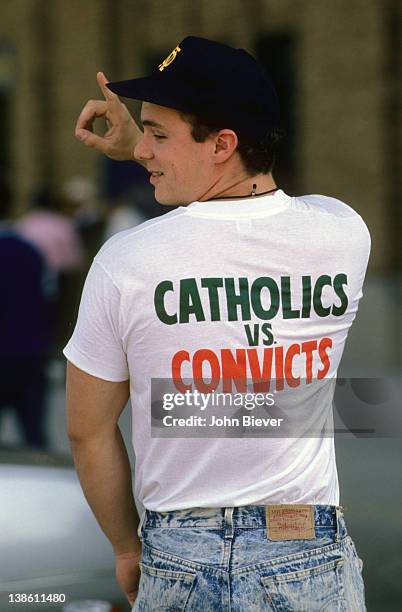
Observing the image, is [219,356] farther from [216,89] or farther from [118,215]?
[118,215]

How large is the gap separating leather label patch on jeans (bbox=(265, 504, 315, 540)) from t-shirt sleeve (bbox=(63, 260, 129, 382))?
0.34 m

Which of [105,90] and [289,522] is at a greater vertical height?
[105,90]

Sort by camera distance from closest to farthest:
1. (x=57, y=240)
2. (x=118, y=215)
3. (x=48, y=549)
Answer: (x=48, y=549) < (x=57, y=240) < (x=118, y=215)

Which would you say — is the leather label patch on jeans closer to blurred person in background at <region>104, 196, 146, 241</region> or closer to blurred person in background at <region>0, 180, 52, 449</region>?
blurred person in background at <region>0, 180, 52, 449</region>

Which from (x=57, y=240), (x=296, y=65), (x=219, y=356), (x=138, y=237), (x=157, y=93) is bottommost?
(x=57, y=240)

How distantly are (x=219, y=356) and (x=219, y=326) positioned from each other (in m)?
0.05

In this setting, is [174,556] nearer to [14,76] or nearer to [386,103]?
[386,103]

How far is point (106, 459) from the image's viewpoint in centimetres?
208

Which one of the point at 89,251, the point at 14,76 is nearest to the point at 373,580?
the point at 89,251

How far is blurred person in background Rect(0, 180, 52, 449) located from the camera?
6.21 meters

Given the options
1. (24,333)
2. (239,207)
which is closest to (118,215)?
(24,333)

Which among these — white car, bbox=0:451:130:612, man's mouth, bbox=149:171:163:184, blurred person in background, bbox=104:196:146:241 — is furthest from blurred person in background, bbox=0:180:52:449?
man's mouth, bbox=149:171:163:184

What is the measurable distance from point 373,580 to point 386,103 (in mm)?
7418

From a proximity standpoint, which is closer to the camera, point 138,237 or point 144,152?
point 138,237
